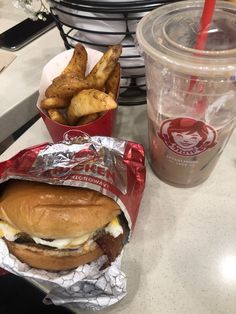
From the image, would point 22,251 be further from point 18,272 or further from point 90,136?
point 90,136

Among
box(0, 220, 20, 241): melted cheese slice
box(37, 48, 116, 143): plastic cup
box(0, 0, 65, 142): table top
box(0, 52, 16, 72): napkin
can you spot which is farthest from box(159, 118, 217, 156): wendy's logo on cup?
box(0, 52, 16, 72): napkin

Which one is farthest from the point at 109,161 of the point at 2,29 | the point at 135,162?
the point at 2,29

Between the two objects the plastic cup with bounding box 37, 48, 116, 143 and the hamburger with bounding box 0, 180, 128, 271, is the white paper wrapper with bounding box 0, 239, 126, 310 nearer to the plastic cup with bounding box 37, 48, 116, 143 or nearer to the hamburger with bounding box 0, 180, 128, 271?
the hamburger with bounding box 0, 180, 128, 271

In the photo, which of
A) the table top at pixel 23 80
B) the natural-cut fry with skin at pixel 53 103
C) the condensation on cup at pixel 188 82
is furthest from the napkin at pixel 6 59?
the condensation on cup at pixel 188 82

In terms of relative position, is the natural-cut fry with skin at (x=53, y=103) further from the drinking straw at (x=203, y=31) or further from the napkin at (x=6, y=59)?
the napkin at (x=6, y=59)

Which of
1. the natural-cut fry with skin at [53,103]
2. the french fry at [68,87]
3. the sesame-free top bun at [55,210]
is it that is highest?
the french fry at [68,87]

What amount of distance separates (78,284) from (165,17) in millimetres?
389

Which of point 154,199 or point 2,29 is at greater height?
point 2,29

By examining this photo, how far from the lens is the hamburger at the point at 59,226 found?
36 cm

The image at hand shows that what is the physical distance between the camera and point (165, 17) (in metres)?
0.43

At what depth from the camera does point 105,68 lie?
1.58 ft

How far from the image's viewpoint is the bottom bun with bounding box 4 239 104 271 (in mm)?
375

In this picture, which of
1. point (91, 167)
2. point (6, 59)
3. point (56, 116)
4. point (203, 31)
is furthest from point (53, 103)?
point (6, 59)

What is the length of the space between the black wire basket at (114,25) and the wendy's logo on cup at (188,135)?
179mm
